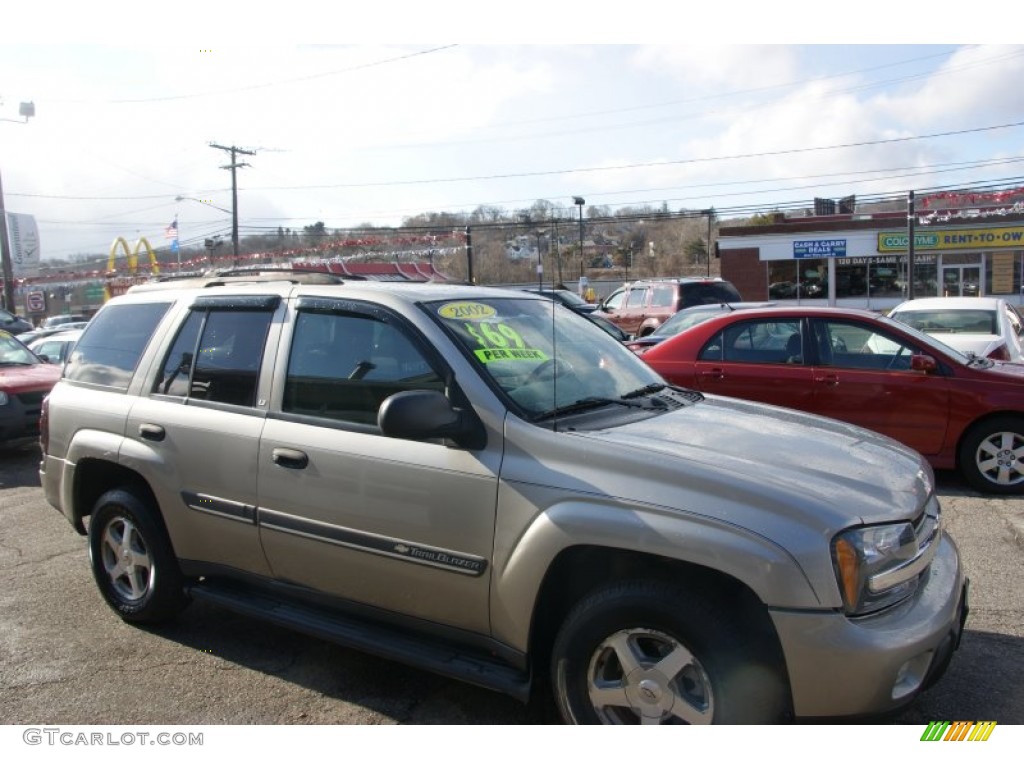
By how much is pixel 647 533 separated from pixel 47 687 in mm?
3024

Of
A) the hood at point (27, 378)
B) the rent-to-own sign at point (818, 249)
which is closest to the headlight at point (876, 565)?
the hood at point (27, 378)

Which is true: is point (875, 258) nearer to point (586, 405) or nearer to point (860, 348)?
point (860, 348)

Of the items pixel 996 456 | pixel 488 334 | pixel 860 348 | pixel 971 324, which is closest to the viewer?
pixel 488 334

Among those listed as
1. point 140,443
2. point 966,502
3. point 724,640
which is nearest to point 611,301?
point 966,502

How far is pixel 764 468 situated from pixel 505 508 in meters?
0.96

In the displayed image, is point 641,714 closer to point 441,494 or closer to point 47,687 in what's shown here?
point 441,494

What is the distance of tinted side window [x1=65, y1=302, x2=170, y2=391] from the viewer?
15.1 ft

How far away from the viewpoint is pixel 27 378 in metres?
10.0

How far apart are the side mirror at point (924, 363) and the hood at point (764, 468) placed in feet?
12.2

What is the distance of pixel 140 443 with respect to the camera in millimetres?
4324

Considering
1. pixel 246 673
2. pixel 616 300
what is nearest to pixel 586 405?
pixel 246 673

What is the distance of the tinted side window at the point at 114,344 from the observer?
15.1 feet

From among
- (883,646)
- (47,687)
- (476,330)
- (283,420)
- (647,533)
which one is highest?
(476,330)

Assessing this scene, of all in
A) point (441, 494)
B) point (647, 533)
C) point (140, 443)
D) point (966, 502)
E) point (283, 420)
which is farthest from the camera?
point (966, 502)
